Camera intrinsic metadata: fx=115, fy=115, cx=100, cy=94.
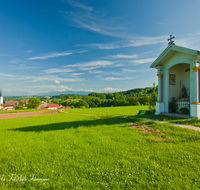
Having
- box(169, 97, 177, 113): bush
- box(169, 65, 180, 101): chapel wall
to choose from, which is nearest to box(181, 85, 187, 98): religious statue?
box(169, 65, 180, 101): chapel wall

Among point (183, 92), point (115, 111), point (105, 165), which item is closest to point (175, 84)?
point (183, 92)

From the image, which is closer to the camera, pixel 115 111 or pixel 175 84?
pixel 175 84

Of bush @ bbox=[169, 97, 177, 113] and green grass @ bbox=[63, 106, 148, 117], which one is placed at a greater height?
bush @ bbox=[169, 97, 177, 113]

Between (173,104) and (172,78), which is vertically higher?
(172,78)

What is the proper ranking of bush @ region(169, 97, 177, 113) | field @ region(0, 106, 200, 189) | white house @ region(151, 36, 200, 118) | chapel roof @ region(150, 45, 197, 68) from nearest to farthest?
field @ region(0, 106, 200, 189) → chapel roof @ region(150, 45, 197, 68) → white house @ region(151, 36, 200, 118) → bush @ region(169, 97, 177, 113)

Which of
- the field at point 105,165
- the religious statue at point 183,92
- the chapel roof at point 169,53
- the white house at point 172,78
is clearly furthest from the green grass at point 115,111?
the field at point 105,165

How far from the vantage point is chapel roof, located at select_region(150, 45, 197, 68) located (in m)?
8.86

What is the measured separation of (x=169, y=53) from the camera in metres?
10.7

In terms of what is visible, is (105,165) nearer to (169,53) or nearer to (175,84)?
(169,53)

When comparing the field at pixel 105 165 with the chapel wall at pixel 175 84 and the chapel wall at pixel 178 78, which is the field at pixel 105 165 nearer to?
the chapel wall at pixel 175 84

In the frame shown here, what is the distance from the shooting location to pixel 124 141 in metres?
5.03

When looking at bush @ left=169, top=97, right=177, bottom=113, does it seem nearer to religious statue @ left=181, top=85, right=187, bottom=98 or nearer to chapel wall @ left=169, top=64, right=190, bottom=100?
chapel wall @ left=169, top=64, right=190, bottom=100


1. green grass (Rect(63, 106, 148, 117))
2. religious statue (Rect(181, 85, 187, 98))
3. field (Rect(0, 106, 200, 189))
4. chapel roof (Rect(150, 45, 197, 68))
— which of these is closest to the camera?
field (Rect(0, 106, 200, 189))

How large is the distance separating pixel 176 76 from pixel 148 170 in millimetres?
11690
